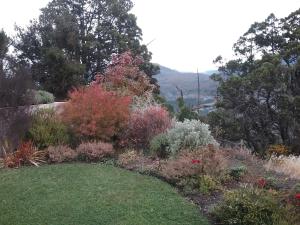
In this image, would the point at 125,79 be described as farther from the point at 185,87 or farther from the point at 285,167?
the point at 185,87

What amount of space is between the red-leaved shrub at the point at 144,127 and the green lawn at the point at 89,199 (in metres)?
2.66

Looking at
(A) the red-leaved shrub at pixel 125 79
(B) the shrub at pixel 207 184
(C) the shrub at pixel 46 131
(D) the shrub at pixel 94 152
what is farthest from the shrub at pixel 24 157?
(A) the red-leaved shrub at pixel 125 79

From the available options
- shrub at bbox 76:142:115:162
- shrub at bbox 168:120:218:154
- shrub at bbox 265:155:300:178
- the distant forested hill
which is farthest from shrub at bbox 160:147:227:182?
the distant forested hill

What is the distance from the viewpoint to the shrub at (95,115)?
12000mm

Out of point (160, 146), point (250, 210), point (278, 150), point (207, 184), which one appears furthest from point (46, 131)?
point (278, 150)

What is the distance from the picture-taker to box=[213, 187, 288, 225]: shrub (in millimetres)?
6086

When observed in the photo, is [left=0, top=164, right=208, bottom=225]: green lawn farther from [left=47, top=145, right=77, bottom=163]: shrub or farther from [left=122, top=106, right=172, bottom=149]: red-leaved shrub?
[left=122, top=106, right=172, bottom=149]: red-leaved shrub

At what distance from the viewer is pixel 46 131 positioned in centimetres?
1173

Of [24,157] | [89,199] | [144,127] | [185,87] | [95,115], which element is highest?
Answer: [185,87]

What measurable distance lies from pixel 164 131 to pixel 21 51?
16.3 metres

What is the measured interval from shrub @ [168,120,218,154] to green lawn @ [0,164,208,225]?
1.82 metres

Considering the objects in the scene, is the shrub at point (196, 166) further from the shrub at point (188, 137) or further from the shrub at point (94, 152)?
the shrub at point (94, 152)

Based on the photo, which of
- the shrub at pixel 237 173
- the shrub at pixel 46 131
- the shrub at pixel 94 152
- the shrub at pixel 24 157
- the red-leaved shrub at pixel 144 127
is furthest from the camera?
the red-leaved shrub at pixel 144 127

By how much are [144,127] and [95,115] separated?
4.95 feet
